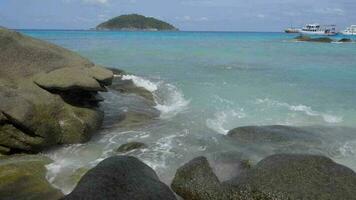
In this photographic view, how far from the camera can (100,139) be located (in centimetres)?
1276

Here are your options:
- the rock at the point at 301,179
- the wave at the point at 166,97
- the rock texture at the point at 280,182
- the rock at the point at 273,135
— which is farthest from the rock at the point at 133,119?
the rock at the point at 301,179

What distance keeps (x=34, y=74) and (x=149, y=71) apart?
1657cm

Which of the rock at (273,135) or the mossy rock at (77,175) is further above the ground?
the mossy rock at (77,175)

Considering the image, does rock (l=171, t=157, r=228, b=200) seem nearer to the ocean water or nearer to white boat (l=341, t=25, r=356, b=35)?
the ocean water

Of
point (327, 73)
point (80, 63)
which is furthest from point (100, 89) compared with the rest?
point (327, 73)

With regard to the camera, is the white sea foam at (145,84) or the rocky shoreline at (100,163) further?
the white sea foam at (145,84)

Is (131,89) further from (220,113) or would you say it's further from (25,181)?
(25,181)

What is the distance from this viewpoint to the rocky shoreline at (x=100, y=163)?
6918 millimetres

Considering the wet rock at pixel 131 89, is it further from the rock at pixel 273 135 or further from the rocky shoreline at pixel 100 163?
the rock at pixel 273 135

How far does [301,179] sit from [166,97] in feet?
42.9

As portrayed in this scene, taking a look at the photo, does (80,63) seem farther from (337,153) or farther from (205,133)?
(337,153)

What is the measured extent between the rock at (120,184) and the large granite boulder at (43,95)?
4.81 m

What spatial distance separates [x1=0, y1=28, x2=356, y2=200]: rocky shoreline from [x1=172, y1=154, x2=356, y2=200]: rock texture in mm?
16

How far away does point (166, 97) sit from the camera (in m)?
20.0
